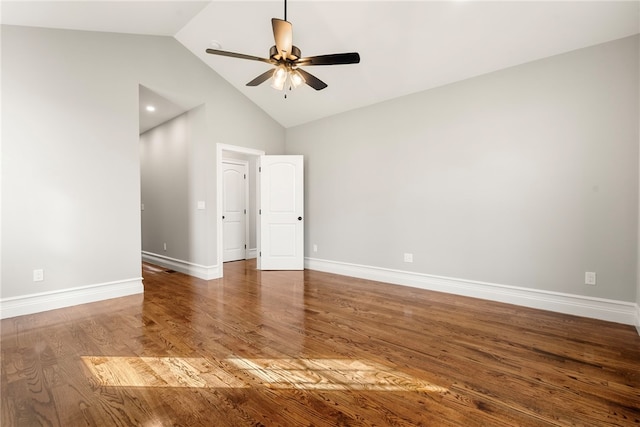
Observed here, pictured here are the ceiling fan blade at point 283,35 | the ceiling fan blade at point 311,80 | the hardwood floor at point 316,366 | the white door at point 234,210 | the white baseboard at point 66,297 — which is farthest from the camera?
the white door at point 234,210

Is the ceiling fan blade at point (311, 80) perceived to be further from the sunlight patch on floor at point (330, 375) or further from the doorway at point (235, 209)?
the doorway at point (235, 209)

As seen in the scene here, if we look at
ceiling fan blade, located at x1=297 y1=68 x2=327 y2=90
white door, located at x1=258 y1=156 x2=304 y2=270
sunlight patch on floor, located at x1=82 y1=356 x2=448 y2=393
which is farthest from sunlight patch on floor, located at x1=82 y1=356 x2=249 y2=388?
white door, located at x1=258 y1=156 x2=304 y2=270

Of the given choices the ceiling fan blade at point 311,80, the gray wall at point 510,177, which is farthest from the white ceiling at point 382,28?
the ceiling fan blade at point 311,80

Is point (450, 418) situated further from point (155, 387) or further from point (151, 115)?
point (151, 115)

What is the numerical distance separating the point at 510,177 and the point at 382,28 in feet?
7.37

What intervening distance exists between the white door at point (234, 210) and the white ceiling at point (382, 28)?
8.25 feet

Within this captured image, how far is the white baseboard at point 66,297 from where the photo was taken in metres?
3.00

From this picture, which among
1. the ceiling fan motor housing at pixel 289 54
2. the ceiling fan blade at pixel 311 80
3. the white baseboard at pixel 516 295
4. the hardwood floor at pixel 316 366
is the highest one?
the ceiling fan motor housing at pixel 289 54

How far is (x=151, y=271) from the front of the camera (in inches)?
201

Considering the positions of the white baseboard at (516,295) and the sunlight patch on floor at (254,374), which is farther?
the white baseboard at (516,295)

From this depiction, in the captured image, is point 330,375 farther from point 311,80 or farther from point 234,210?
point 234,210

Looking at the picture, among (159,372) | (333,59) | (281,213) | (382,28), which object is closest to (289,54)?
(333,59)

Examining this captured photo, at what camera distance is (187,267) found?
196 inches

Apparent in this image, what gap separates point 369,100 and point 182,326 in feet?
12.7
